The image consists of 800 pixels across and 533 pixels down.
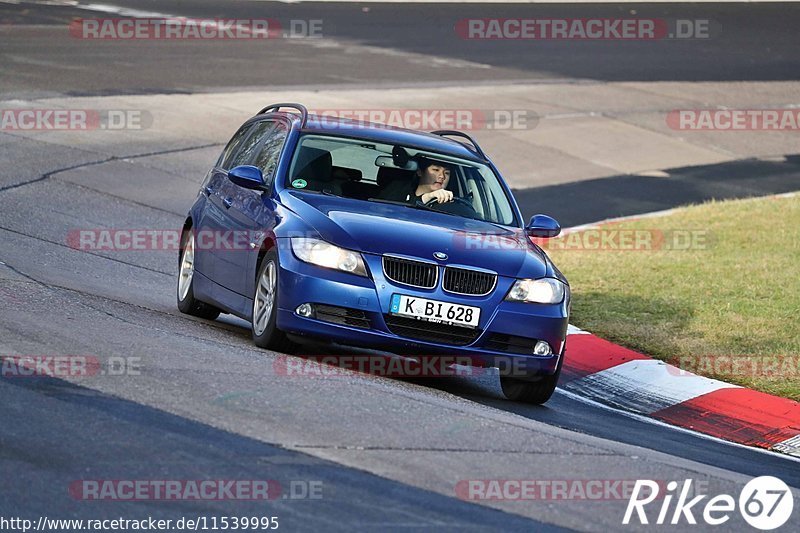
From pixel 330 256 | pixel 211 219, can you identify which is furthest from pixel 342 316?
pixel 211 219

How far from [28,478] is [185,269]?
5.68 metres

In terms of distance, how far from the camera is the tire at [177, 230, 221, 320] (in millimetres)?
11531

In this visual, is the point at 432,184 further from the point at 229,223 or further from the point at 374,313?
the point at 374,313

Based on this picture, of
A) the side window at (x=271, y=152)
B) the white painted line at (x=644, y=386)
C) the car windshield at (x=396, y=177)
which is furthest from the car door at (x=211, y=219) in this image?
the white painted line at (x=644, y=386)

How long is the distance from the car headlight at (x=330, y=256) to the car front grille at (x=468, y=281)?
0.53 metres

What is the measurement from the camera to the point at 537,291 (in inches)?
376

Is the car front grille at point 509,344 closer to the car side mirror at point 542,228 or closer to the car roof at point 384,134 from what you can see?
the car side mirror at point 542,228

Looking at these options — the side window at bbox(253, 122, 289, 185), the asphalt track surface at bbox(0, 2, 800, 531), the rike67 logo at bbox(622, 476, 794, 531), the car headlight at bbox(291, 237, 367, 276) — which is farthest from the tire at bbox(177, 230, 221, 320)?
the rike67 logo at bbox(622, 476, 794, 531)

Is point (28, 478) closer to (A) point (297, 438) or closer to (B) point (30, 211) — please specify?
(A) point (297, 438)

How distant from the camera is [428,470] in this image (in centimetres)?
679

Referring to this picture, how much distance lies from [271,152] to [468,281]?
228 centimetres

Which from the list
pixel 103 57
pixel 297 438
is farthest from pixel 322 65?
pixel 297 438

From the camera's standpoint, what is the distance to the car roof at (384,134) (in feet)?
35.4

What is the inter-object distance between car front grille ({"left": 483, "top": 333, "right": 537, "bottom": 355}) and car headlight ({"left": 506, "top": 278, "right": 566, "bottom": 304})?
0.79 ft
